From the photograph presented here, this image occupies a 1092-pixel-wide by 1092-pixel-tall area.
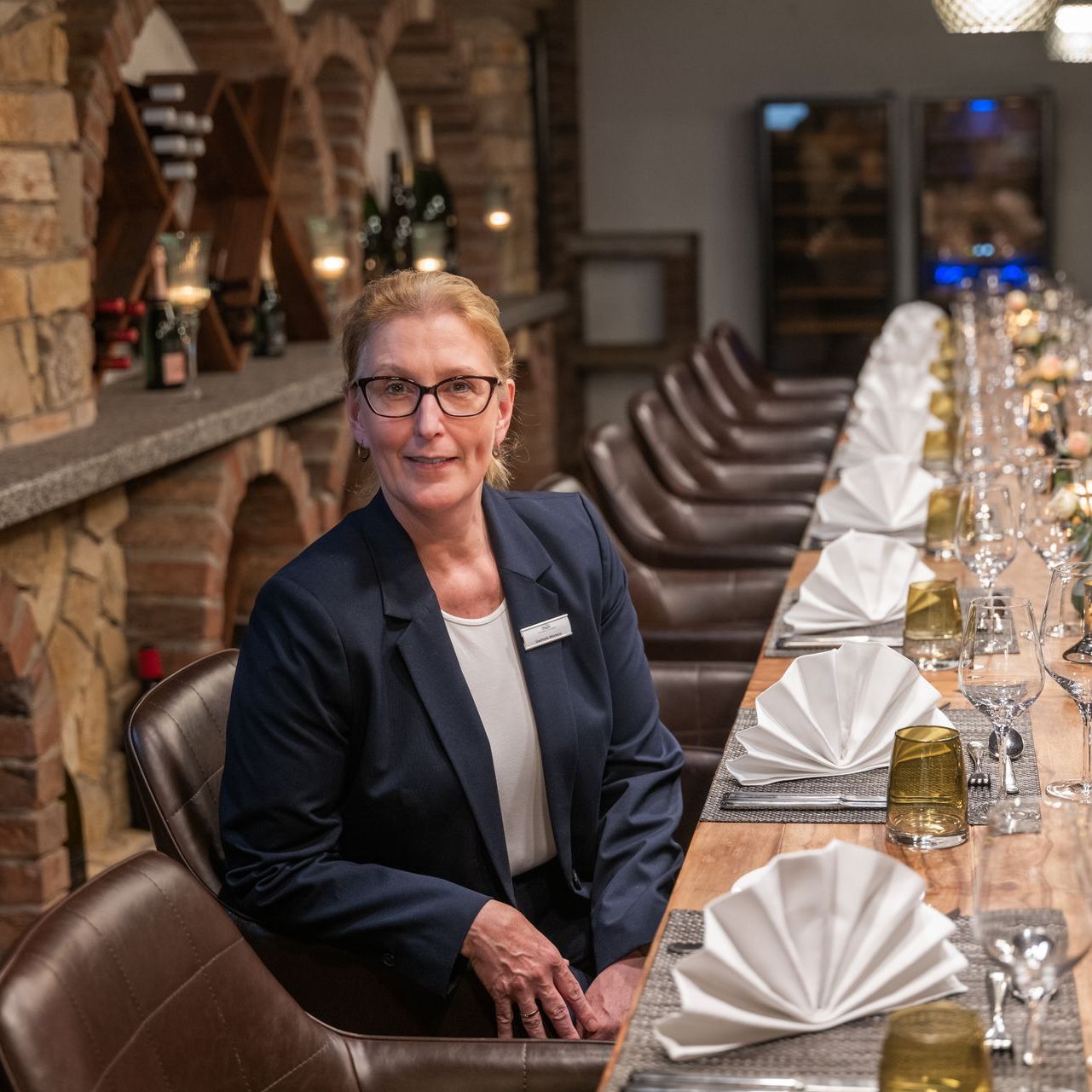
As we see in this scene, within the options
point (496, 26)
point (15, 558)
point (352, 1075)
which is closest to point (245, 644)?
point (352, 1075)

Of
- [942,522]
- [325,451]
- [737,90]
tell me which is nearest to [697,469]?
[325,451]

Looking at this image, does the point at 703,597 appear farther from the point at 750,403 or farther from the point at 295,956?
the point at 750,403

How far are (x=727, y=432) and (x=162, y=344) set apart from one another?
2598 millimetres

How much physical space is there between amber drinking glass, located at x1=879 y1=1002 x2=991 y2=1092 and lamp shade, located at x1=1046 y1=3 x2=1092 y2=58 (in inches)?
200

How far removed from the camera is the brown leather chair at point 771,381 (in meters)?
7.24

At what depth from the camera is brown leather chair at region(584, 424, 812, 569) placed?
385 cm

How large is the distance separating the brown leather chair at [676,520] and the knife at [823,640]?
1292mm

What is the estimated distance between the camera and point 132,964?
1.40 metres

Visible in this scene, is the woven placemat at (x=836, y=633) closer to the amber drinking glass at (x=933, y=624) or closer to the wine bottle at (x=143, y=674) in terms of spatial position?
the amber drinking glass at (x=933, y=624)

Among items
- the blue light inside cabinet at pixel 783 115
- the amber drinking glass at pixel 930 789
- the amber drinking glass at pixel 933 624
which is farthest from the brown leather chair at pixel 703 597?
the blue light inside cabinet at pixel 783 115

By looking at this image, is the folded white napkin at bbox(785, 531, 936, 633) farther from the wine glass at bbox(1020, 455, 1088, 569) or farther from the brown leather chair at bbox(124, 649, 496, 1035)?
the brown leather chair at bbox(124, 649, 496, 1035)

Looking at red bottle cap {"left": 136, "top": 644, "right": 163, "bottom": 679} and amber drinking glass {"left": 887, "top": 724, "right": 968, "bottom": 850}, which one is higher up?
amber drinking glass {"left": 887, "top": 724, "right": 968, "bottom": 850}

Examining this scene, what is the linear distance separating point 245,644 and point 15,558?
164cm

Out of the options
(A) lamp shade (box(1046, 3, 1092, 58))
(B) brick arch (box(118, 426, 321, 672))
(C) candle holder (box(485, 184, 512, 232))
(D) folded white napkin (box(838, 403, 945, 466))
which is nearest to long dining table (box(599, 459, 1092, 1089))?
(D) folded white napkin (box(838, 403, 945, 466))
